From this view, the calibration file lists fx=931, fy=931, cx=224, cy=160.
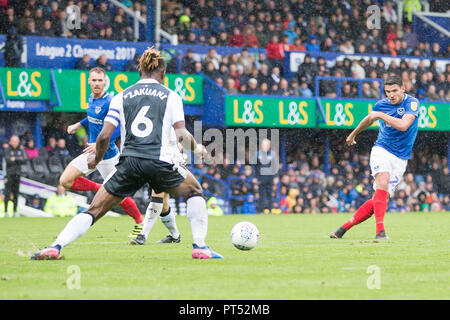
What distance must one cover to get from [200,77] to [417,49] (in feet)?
30.2

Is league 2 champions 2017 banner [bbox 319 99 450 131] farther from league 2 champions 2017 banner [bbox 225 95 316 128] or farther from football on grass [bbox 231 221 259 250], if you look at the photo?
football on grass [bbox 231 221 259 250]

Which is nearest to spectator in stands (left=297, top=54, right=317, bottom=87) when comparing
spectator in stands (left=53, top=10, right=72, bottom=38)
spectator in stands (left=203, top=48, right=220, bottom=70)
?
spectator in stands (left=203, top=48, right=220, bottom=70)

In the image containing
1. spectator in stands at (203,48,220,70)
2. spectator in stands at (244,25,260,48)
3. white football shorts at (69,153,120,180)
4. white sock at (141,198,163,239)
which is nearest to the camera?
white sock at (141,198,163,239)

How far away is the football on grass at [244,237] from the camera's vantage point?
969 cm

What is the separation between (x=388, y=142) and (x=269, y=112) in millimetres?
14034

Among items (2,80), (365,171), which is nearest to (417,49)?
(365,171)

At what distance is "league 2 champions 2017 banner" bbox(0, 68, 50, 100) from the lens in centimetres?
2289

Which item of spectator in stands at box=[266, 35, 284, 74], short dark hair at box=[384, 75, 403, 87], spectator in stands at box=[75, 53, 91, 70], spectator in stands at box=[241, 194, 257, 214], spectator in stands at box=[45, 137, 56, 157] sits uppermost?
spectator in stands at box=[266, 35, 284, 74]

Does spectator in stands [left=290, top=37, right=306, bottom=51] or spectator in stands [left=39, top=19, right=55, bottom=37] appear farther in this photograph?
spectator in stands [left=290, top=37, right=306, bottom=51]

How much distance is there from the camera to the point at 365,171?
29.2 m

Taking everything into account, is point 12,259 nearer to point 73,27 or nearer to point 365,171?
point 73,27

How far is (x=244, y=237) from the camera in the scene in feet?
31.7

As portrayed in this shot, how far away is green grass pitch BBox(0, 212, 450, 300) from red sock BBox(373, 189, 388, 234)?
0.31m

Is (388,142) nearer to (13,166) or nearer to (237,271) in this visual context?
(237,271)
